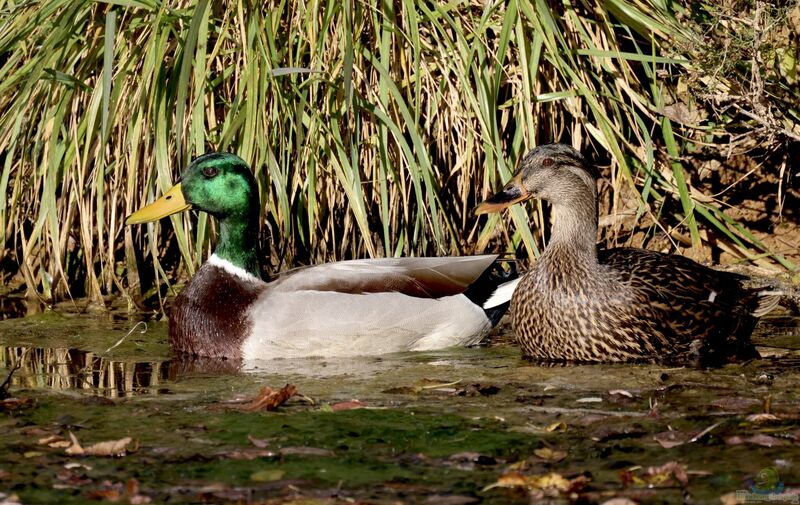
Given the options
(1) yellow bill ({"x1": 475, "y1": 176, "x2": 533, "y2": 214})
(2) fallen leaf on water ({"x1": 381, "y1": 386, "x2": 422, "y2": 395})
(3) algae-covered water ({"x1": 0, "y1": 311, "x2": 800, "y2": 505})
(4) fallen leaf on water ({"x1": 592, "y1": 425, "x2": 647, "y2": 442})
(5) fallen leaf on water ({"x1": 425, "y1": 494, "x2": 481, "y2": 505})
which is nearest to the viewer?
(5) fallen leaf on water ({"x1": 425, "y1": 494, "x2": 481, "y2": 505})

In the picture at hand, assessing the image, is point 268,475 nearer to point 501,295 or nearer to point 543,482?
point 543,482

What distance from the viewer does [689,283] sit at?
16.4 ft

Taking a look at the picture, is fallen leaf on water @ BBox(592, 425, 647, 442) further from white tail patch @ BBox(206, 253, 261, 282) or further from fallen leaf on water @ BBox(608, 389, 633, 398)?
white tail patch @ BBox(206, 253, 261, 282)

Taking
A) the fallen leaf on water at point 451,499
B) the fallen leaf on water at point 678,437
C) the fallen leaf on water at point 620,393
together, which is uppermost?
the fallen leaf on water at point 620,393

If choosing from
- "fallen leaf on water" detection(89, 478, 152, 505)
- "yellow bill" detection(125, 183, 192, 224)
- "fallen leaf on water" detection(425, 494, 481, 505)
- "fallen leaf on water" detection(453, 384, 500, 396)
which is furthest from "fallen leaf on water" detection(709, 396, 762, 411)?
"yellow bill" detection(125, 183, 192, 224)

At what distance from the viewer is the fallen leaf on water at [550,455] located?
3.29 m

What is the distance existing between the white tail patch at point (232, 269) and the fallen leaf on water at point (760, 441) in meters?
2.69

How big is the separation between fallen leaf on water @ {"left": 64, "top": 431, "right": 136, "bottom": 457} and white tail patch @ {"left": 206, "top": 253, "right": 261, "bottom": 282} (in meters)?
2.13

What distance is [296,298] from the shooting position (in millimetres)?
5328

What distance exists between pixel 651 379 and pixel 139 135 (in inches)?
105

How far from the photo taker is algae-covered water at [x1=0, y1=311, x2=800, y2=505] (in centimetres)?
306

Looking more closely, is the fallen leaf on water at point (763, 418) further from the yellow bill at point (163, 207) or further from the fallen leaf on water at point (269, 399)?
the yellow bill at point (163, 207)

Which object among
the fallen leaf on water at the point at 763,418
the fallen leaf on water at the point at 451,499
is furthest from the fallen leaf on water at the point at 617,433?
the fallen leaf on water at the point at 451,499

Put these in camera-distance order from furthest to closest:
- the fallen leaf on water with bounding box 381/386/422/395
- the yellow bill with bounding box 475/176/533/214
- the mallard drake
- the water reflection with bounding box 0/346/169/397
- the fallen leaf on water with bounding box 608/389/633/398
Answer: the yellow bill with bounding box 475/176/533/214, the mallard drake, the water reflection with bounding box 0/346/169/397, the fallen leaf on water with bounding box 381/386/422/395, the fallen leaf on water with bounding box 608/389/633/398
